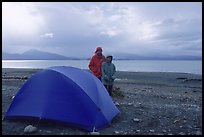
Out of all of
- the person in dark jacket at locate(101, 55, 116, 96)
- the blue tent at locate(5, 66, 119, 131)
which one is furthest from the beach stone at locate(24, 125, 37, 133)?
the person in dark jacket at locate(101, 55, 116, 96)

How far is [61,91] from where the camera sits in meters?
7.94

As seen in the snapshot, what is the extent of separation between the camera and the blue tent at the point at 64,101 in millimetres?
7707

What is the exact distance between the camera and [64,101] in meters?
7.85

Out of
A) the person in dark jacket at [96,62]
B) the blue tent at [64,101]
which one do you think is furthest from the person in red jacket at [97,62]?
the blue tent at [64,101]

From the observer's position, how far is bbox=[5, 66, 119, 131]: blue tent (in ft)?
25.3

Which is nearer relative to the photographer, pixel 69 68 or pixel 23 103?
pixel 23 103

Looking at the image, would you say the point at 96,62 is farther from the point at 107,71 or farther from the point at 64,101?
the point at 64,101

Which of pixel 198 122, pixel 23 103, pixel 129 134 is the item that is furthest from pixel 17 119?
pixel 198 122

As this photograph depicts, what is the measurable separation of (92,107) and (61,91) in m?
0.95

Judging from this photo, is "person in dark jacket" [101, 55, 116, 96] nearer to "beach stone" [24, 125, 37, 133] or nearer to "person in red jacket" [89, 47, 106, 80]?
"person in red jacket" [89, 47, 106, 80]

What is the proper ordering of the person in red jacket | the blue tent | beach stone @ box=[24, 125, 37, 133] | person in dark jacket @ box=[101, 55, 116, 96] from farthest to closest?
the person in red jacket, person in dark jacket @ box=[101, 55, 116, 96], the blue tent, beach stone @ box=[24, 125, 37, 133]

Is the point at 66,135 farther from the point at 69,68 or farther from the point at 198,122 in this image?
the point at 198,122

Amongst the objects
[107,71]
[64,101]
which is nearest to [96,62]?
[107,71]

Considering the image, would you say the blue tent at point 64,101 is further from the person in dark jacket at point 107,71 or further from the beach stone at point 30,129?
the person in dark jacket at point 107,71
